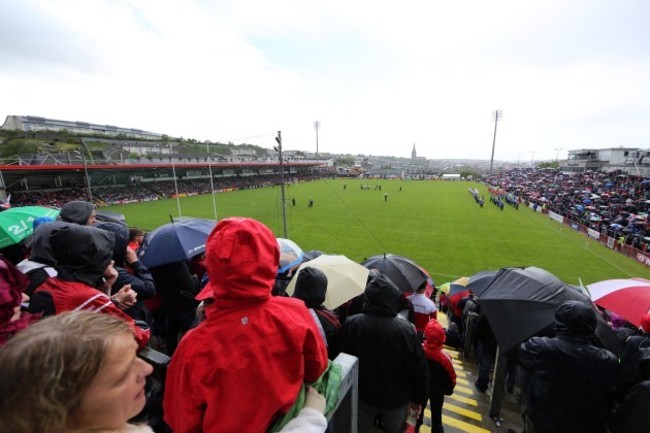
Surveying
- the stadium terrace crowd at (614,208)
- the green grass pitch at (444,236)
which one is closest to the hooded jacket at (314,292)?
the green grass pitch at (444,236)

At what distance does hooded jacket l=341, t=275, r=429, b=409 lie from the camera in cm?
264

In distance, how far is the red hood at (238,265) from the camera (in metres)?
1.48

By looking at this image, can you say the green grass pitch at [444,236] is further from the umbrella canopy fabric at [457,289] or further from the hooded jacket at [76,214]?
the hooded jacket at [76,214]

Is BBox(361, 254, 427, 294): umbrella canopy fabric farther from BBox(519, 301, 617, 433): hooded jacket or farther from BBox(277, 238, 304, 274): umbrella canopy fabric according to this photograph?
BBox(519, 301, 617, 433): hooded jacket

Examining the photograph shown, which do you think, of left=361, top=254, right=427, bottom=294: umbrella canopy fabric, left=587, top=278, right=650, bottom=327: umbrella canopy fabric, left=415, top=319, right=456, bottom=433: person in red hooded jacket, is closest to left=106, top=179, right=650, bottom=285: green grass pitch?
left=361, top=254, right=427, bottom=294: umbrella canopy fabric

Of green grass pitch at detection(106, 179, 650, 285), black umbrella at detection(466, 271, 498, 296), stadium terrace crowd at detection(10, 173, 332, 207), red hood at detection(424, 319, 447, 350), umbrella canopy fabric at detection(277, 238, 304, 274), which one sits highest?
umbrella canopy fabric at detection(277, 238, 304, 274)

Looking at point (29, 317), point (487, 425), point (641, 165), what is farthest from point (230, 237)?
point (641, 165)

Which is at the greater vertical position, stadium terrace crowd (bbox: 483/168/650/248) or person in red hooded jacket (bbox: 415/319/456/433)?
person in red hooded jacket (bbox: 415/319/456/433)

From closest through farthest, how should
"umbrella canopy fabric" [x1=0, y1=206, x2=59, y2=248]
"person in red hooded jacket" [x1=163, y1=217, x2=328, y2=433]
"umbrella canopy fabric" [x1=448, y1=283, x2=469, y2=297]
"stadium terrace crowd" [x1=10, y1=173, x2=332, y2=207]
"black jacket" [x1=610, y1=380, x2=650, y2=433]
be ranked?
1. "person in red hooded jacket" [x1=163, y1=217, x2=328, y2=433]
2. "black jacket" [x1=610, y1=380, x2=650, y2=433]
3. "umbrella canopy fabric" [x1=0, y1=206, x2=59, y2=248]
4. "umbrella canopy fabric" [x1=448, y1=283, x2=469, y2=297]
5. "stadium terrace crowd" [x1=10, y1=173, x2=332, y2=207]

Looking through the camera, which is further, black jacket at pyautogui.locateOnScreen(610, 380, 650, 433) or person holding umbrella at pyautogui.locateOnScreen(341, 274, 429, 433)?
person holding umbrella at pyautogui.locateOnScreen(341, 274, 429, 433)

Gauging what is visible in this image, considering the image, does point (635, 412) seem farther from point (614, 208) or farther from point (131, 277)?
point (614, 208)

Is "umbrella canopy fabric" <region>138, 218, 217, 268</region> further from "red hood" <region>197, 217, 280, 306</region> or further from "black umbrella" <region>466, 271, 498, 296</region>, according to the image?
"black umbrella" <region>466, 271, 498, 296</region>

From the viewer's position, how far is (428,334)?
11.0ft

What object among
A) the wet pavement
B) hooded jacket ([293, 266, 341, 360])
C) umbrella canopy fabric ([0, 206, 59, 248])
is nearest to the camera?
hooded jacket ([293, 266, 341, 360])
